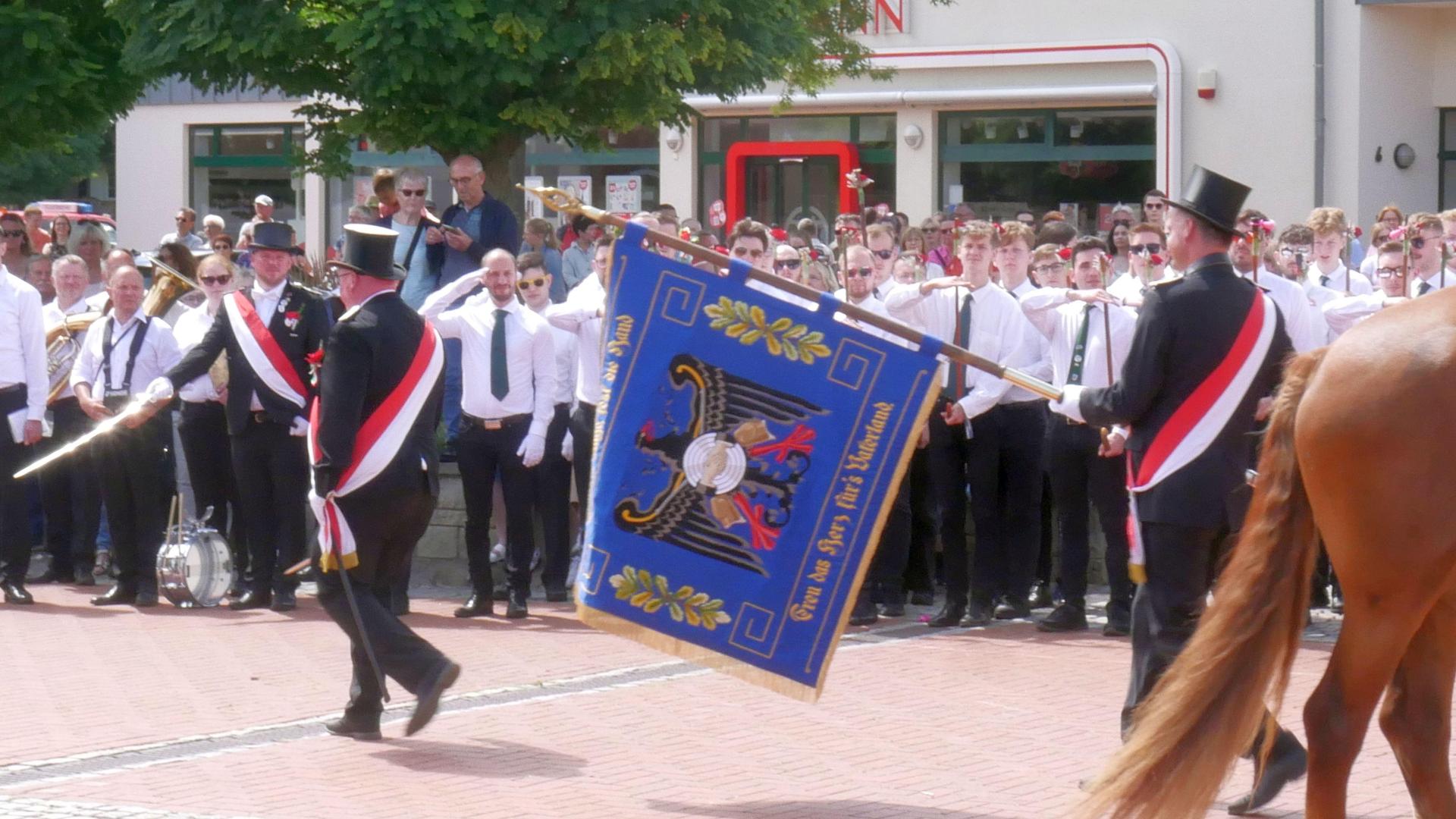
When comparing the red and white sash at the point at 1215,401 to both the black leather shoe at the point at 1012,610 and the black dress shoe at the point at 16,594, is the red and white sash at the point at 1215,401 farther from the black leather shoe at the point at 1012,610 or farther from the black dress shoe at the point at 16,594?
the black dress shoe at the point at 16,594

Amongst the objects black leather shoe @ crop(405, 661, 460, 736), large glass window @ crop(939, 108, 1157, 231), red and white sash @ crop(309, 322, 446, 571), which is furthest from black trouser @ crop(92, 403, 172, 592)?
large glass window @ crop(939, 108, 1157, 231)

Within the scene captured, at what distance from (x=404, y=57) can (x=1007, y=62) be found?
12812mm

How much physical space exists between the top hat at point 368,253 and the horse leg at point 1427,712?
436 cm

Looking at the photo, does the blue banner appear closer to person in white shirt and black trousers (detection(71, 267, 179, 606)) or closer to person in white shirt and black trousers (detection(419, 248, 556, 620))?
person in white shirt and black trousers (detection(419, 248, 556, 620))

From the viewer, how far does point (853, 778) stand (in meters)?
7.47

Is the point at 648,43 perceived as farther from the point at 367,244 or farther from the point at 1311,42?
the point at 1311,42

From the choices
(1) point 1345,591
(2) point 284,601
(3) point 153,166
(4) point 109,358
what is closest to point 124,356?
(4) point 109,358

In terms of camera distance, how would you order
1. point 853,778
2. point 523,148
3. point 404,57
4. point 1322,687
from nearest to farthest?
point 1322,687, point 853,778, point 404,57, point 523,148

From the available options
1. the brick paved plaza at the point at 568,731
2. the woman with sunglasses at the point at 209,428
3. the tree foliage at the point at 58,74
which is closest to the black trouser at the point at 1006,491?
the brick paved plaza at the point at 568,731

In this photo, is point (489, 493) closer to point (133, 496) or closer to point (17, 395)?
point (133, 496)

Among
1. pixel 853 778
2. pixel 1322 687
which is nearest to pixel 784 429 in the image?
pixel 853 778

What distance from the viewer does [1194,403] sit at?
6918 mm

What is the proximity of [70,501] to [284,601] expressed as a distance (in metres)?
2.30

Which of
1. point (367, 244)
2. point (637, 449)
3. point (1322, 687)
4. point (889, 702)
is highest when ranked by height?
point (367, 244)
